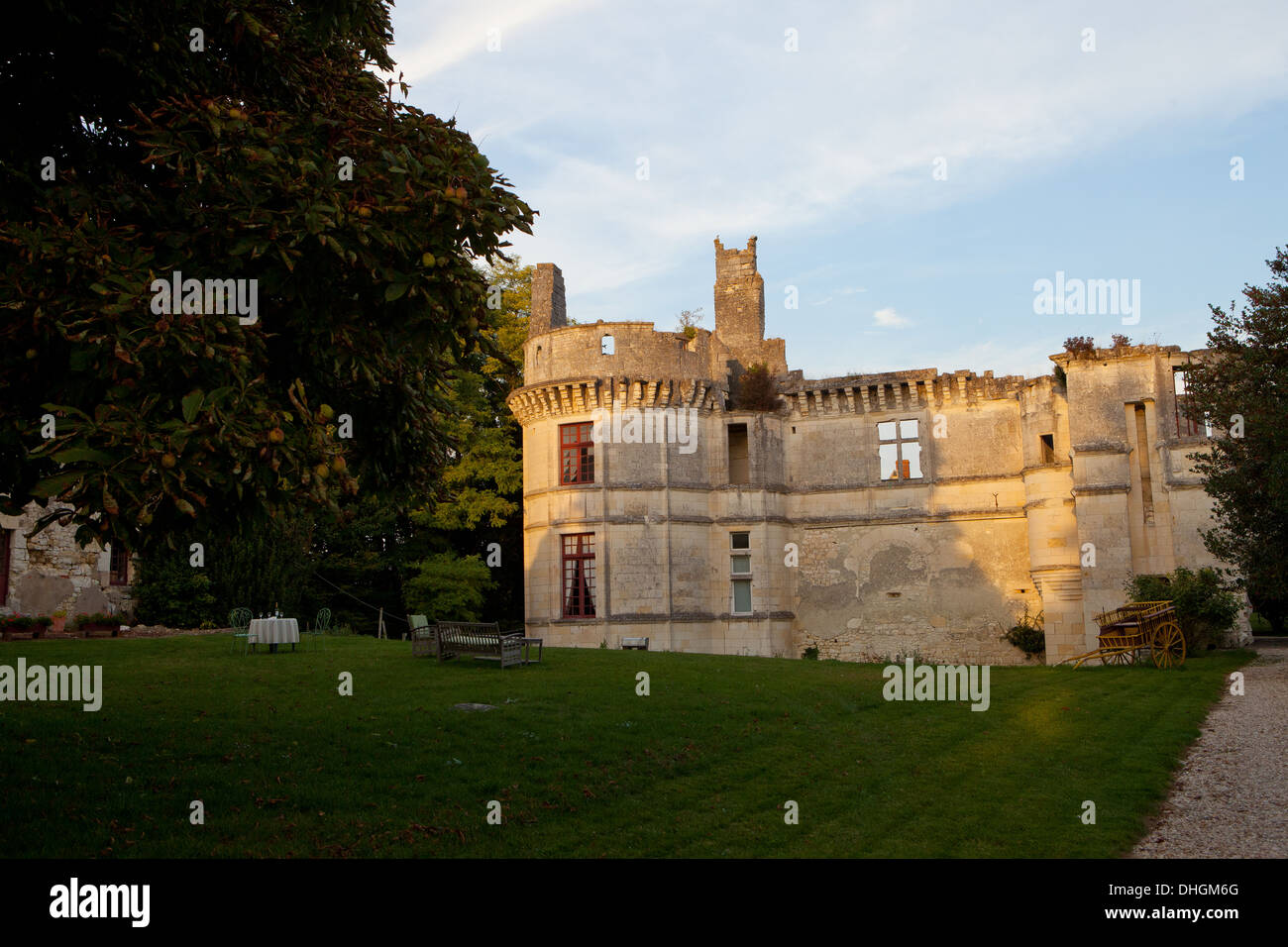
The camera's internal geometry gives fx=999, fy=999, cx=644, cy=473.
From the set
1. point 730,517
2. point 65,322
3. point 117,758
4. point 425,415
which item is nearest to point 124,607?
point 730,517

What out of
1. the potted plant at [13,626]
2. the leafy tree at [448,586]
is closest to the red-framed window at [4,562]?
the potted plant at [13,626]

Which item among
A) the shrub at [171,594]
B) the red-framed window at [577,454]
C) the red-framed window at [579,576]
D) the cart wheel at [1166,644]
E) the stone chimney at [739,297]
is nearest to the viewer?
the cart wheel at [1166,644]

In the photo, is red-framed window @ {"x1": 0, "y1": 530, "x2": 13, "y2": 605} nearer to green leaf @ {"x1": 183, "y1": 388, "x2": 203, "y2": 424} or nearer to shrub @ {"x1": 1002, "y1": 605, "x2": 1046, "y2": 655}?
green leaf @ {"x1": 183, "y1": 388, "x2": 203, "y2": 424}

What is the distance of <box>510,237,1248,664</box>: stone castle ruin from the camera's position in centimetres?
3038

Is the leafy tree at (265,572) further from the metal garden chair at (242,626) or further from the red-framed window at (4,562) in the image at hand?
the red-framed window at (4,562)

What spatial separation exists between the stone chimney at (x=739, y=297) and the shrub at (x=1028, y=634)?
13.0 meters

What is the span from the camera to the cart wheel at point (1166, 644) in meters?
21.9

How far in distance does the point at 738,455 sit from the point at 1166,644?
51.2 feet

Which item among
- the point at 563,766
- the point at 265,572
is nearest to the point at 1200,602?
the point at 563,766

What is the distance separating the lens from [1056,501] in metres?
28.7
